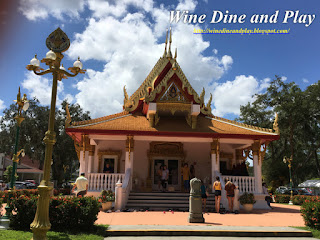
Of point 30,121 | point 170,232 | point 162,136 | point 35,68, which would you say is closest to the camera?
point 35,68

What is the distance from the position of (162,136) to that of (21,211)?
8447 mm

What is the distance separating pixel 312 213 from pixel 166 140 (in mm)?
8433

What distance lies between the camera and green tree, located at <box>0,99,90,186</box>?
33.4 m

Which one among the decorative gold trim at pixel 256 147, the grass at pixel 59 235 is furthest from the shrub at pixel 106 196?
the decorative gold trim at pixel 256 147

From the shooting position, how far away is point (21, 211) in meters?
7.87

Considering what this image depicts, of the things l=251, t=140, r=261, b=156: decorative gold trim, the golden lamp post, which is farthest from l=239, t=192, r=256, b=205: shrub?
the golden lamp post

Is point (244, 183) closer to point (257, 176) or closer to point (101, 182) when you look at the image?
point (257, 176)

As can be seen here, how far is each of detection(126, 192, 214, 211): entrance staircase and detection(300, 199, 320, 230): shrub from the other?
15.8ft

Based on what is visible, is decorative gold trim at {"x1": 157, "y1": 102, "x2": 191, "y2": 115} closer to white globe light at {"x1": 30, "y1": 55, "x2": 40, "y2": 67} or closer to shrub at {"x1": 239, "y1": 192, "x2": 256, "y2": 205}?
shrub at {"x1": 239, "y1": 192, "x2": 256, "y2": 205}

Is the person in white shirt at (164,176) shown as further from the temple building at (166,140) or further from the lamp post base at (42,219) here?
the lamp post base at (42,219)

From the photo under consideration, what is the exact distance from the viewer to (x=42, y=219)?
5.90 meters

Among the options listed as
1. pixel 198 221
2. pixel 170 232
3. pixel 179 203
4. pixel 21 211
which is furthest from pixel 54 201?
pixel 179 203

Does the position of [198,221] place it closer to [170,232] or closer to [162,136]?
[170,232]

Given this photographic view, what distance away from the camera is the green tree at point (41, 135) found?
3338cm
